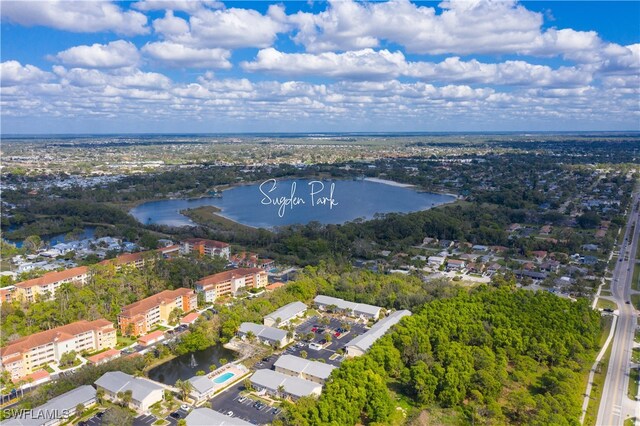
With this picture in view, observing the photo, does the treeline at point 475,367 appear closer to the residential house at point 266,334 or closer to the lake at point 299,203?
the residential house at point 266,334

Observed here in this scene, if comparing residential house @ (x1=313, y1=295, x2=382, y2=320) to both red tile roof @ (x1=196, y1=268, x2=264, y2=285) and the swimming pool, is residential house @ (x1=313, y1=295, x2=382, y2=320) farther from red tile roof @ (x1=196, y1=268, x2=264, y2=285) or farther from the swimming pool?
the swimming pool

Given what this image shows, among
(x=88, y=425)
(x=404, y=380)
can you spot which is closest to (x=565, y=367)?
(x=404, y=380)

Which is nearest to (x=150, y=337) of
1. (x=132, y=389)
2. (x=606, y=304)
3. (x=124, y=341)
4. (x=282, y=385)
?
(x=124, y=341)

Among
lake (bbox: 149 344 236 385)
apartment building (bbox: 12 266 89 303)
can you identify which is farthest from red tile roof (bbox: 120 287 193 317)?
apartment building (bbox: 12 266 89 303)

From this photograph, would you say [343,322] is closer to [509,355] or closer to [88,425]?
[509,355]

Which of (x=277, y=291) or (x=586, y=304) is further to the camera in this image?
(x=277, y=291)

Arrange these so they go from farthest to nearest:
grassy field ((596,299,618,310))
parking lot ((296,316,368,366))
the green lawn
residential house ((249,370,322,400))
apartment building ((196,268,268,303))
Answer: apartment building ((196,268,268,303)) → grassy field ((596,299,618,310)) → the green lawn → parking lot ((296,316,368,366)) → residential house ((249,370,322,400))

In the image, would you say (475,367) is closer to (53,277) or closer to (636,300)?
(636,300)
